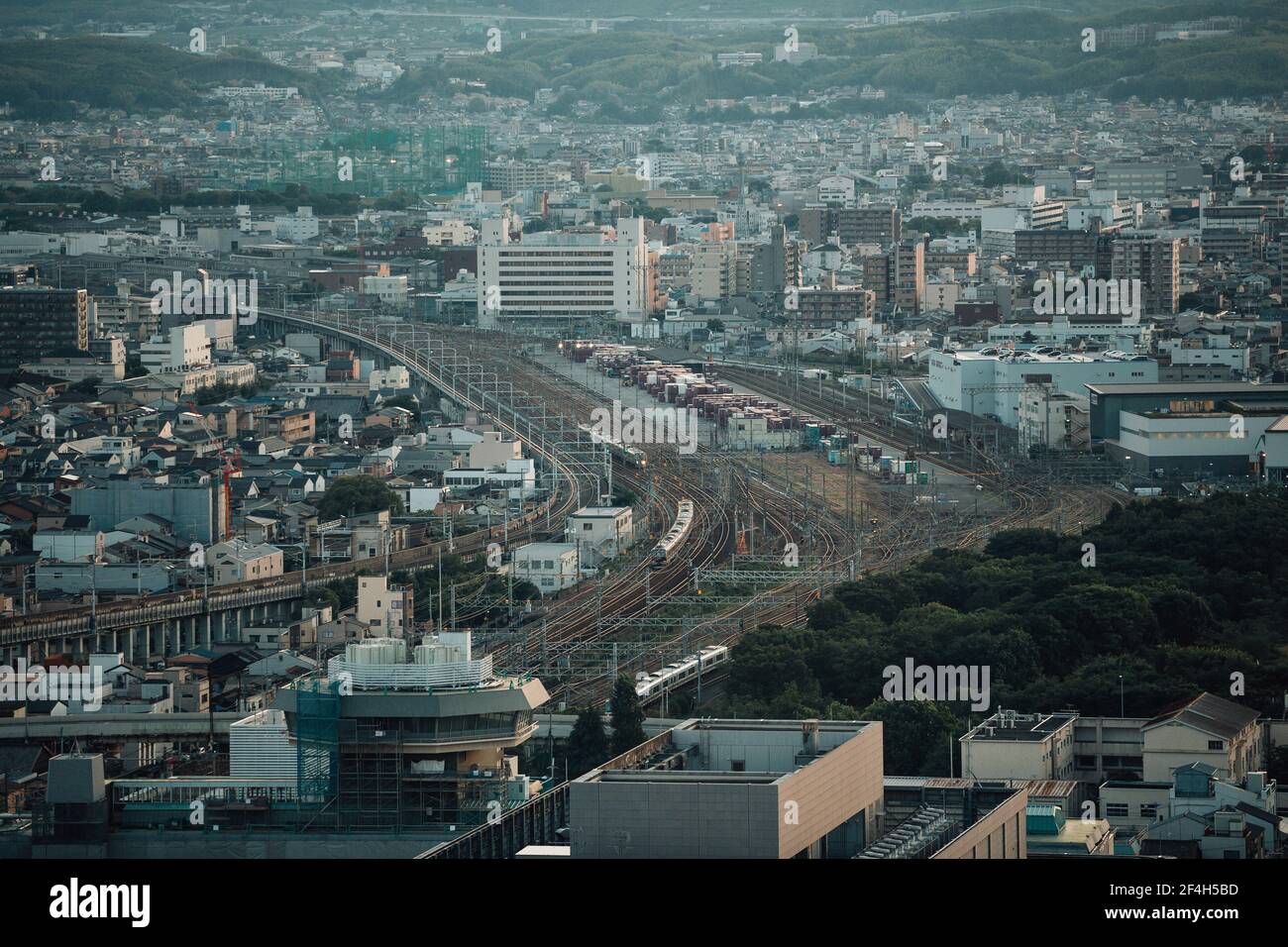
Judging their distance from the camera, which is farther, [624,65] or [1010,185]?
[624,65]

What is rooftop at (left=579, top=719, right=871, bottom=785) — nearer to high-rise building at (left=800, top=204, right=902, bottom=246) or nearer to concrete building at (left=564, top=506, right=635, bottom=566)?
concrete building at (left=564, top=506, right=635, bottom=566)

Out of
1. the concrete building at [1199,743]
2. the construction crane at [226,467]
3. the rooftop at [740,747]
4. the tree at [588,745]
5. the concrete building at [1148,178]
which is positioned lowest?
the construction crane at [226,467]

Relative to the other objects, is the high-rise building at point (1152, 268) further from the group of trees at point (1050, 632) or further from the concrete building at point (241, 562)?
the concrete building at point (241, 562)

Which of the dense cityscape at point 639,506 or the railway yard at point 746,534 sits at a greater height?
the dense cityscape at point 639,506

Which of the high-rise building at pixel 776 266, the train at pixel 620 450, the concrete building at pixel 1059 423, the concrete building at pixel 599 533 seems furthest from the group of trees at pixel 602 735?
the high-rise building at pixel 776 266

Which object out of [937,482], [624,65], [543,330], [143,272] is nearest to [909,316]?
[543,330]
